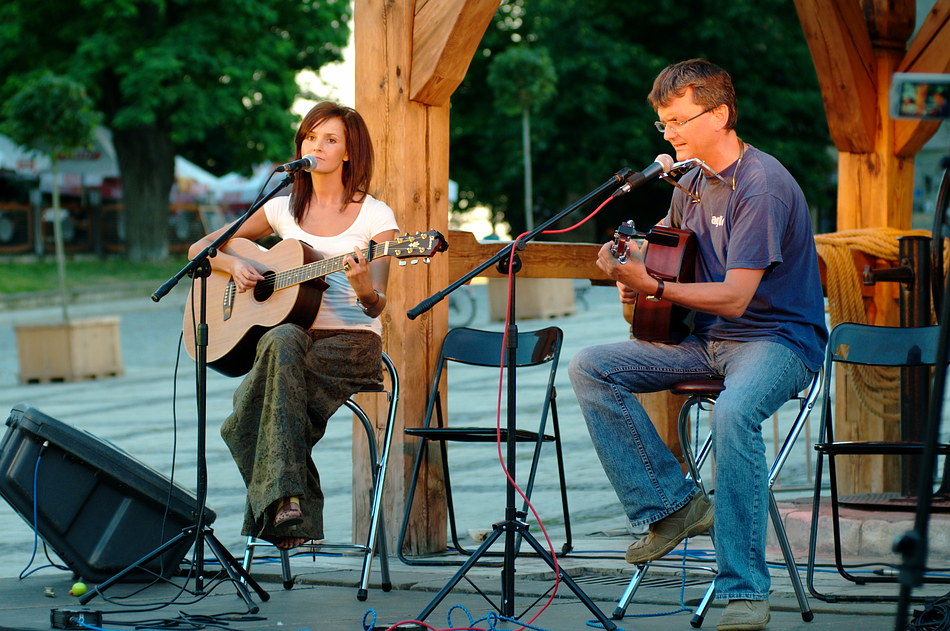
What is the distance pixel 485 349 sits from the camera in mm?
4988

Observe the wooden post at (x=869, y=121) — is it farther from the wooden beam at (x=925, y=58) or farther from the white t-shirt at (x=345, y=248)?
the white t-shirt at (x=345, y=248)

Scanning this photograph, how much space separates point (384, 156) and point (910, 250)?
215 centimetres

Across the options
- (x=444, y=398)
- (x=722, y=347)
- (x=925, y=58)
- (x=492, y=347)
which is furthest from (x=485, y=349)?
(x=925, y=58)

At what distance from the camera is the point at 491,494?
21.0 feet

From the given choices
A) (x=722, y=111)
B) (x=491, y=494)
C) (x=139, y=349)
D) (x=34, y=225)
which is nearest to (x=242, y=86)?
(x=34, y=225)

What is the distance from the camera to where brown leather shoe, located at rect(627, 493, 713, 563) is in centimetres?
382

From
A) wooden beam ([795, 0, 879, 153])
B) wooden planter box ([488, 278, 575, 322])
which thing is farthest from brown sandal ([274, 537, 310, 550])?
wooden planter box ([488, 278, 575, 322])

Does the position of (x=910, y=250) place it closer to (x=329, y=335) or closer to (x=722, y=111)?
(x=722, y=111)

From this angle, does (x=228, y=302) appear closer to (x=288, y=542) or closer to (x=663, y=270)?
(x=288, y=542)

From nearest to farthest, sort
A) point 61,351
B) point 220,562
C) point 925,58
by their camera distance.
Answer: point 220,562 → point 925,58 → point 61,351

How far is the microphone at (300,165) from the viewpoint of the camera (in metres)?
4.28

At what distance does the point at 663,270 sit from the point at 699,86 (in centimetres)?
57

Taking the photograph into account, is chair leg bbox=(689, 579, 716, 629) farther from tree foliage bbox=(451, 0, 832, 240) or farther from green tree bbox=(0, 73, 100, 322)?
tree foliage bbox=(451, 0, 832, 240)

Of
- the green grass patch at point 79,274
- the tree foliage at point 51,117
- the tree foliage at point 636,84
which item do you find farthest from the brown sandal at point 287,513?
the tree foliage at point 636,84
